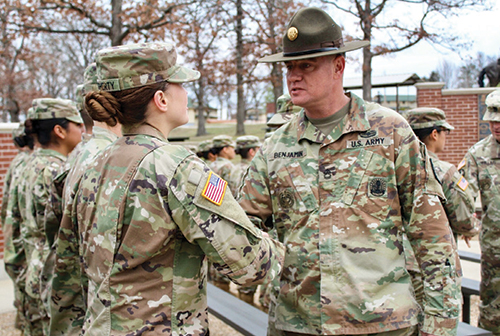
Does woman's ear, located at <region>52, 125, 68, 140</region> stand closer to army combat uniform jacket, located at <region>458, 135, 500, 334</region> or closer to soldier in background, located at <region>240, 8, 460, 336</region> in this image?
soldier in background, located at <region>240, 8, 460, 336</region>

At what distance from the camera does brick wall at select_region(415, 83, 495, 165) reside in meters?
12.9

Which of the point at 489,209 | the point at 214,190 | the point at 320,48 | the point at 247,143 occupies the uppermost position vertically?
the point at 320,48

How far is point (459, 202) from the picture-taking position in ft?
13.0

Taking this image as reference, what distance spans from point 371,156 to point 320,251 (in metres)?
0.52

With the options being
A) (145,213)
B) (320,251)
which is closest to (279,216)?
(320,251)

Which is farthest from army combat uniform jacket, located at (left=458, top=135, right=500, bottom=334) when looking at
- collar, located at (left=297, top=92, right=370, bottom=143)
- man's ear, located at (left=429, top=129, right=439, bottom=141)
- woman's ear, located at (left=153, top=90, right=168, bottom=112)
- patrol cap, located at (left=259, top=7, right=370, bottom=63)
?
woman's ear, located at (left=153, top=90, right=168, bottom=112)

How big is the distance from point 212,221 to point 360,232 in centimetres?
84

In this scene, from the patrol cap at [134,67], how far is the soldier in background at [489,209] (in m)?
3.62

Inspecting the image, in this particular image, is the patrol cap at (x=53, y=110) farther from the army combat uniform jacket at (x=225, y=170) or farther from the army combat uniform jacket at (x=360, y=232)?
the army combat uniform jacket at (x=225, y=170)

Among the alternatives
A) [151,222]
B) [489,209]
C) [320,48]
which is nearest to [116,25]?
[489,209]

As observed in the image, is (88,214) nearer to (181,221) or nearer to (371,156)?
(181,221)

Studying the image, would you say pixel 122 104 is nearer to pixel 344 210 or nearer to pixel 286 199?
pixel 286 199

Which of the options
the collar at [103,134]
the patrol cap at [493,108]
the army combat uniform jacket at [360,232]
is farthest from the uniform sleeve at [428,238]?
the patrol cap at [493,108]

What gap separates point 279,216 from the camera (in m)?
2.48
